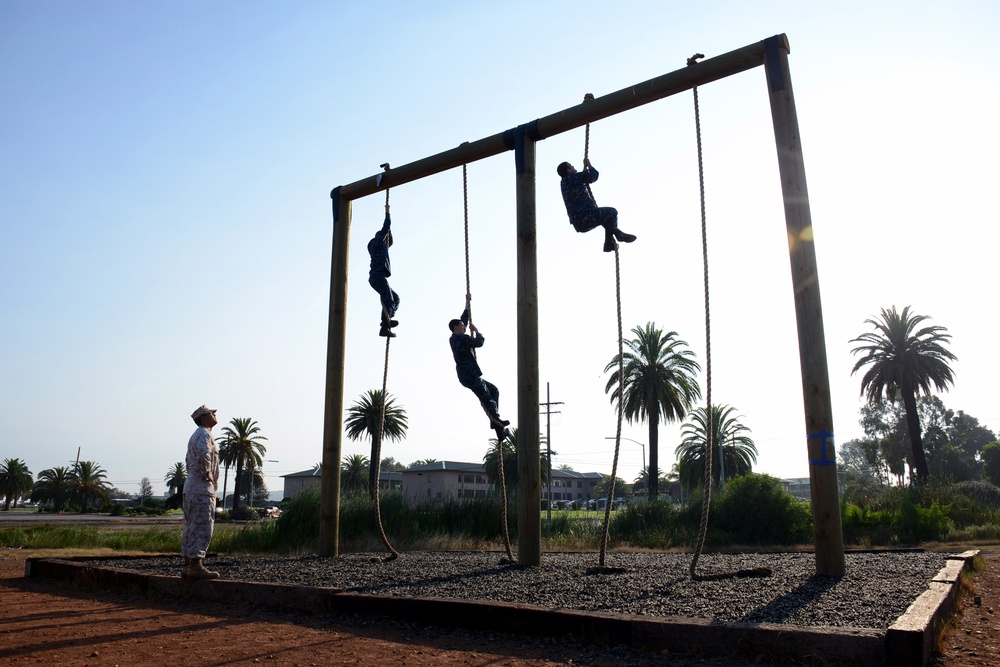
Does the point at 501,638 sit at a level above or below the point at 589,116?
below

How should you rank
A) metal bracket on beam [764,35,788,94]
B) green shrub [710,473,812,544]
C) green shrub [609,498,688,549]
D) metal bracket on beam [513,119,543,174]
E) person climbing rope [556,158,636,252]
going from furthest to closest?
green shrub [609,498,688,549] < green shrub [710,473,812,544] < metal bracket on beam [513,119,543,174] < person climbing rope [556,158,636,252] < metal bracket on beam [764,35,788,94]

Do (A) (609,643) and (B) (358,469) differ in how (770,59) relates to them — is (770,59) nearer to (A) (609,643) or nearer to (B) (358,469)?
(A) (609,643)

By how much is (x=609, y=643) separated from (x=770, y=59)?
556cm

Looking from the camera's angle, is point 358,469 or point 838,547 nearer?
point 838,547

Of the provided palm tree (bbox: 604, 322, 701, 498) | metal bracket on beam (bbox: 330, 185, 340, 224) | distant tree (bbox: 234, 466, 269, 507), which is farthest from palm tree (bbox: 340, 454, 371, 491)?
metal bracket on beam (bbox: 330, 185, 340, 224)

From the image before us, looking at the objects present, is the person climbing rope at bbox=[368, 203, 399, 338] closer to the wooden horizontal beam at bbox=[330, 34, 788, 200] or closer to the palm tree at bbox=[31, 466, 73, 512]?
the wooden horizontal beam at bbox=[330, 34, 788, 200]

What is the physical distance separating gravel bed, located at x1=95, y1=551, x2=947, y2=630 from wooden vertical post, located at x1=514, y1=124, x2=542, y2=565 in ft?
1.24

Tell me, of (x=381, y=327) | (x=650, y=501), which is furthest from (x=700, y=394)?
(x=381, y=327)

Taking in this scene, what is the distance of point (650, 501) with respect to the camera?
2588 centimetres

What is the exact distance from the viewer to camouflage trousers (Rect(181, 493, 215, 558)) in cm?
710

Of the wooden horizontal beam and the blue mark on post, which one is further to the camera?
the wooden horizontal beam

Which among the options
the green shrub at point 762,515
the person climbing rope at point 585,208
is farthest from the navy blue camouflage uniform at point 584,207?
the green shrub at point 762,515

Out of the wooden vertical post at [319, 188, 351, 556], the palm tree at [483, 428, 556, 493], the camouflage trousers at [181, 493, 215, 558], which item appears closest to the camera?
the camouflage trousers at [181, 493, 215, 558]

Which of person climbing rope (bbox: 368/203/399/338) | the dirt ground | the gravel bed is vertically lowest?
the dirt ground
